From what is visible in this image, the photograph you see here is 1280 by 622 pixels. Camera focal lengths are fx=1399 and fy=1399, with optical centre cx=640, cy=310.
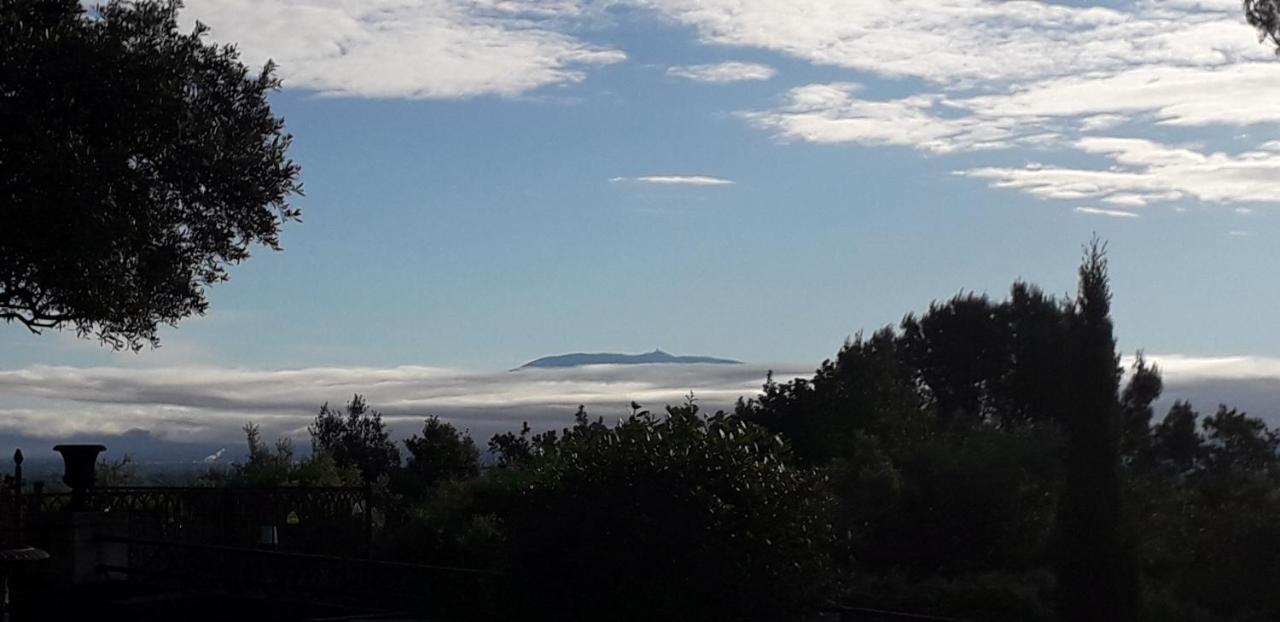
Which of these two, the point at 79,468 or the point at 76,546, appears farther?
the point at 79,468

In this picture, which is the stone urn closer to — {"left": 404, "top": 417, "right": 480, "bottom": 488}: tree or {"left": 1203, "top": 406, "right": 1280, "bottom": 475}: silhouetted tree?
{"left": 404, "top": 417, "right": 480, "bottom": 488}: tree

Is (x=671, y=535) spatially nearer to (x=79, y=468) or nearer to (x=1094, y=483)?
(x=1094, y=483)

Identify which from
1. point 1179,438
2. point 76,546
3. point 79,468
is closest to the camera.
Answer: point 76,546

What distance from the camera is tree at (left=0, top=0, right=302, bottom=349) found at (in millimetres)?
21266

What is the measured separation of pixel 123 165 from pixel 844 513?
13.0 metres

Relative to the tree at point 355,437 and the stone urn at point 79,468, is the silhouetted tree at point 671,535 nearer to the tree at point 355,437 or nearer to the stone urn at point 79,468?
the stone urn at point 79,468

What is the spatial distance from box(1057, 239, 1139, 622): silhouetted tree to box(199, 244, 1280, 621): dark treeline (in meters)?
0.03

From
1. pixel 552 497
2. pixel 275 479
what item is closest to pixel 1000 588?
pixel 552 497

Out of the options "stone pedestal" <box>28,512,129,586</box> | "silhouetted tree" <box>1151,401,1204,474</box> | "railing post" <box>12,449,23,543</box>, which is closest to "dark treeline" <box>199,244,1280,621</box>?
"stone pedestal" <box>28,512,129,586</box>

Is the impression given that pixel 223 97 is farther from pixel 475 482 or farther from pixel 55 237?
pixel 475 482

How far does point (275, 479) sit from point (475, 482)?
29.5 ft

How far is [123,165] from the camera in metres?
21.8

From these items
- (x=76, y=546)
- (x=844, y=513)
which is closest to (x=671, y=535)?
(x=844, y=513)

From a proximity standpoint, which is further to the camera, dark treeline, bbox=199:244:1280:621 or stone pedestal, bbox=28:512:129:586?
stone pedestal, bbox=28:512:129:586
